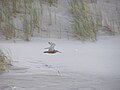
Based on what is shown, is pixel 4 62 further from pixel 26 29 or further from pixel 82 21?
pixel 82 21

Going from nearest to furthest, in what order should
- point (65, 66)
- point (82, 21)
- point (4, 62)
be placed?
point (4, 62) → point (65, 66) → point (82, 21)

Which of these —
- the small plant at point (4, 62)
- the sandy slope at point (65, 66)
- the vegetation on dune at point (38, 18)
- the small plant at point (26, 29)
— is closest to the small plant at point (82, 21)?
the vegetation on dune at point (38, 18)

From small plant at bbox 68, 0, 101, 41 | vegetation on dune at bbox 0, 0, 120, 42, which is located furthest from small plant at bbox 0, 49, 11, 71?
small plant at bbox 68, 0, 101, 41

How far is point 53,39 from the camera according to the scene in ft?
13.7

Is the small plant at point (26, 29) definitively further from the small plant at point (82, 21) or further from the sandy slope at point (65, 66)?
the small plant at point (82, 21)

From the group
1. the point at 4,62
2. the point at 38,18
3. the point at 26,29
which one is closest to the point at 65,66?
the point at 4,62

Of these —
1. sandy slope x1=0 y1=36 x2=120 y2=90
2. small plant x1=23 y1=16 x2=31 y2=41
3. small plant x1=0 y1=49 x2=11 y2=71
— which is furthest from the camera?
small plant x1=23 y1=16 x2=31 y2=41

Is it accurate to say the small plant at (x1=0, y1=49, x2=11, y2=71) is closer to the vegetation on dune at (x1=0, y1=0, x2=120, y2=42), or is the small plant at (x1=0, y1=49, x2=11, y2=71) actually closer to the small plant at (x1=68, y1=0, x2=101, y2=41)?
the vegetation on dune at (x1=0, y1=0, x2=120, y2=42)

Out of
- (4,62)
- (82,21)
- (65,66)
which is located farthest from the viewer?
(82,21)

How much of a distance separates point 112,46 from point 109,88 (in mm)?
1531

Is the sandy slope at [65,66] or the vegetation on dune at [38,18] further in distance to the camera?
the vegetation on dune at [38,18]

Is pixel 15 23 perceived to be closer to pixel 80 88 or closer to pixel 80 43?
pixel 80 43

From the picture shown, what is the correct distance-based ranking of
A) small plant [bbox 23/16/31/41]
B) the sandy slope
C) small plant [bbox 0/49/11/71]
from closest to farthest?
1. the sandy slope
2. small plant [bbox 0/49/11/71]
3. small plant [bbox 23/16/31/41]

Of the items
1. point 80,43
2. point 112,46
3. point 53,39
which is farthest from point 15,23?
point 112,46
